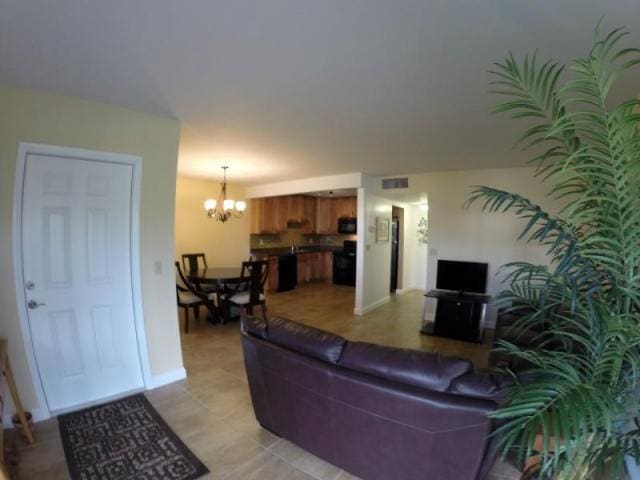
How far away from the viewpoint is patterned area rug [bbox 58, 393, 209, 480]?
1859mm

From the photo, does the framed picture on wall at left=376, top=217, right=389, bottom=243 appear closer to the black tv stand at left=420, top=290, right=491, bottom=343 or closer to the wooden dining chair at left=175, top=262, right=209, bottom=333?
the black tv stand at left=420, top=290, right=491, bottom=343

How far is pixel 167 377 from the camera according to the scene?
115 inches

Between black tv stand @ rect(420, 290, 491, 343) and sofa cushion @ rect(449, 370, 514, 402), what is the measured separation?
2.98 metres

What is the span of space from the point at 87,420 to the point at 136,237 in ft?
4.88

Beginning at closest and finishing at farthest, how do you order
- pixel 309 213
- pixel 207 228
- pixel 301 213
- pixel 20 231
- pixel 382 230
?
1. pixel 20 231
2. pixel 382 230
3. pixel 207 228
4. pixel 301 213
5. pixel 309 213

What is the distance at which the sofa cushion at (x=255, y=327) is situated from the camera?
2.09m

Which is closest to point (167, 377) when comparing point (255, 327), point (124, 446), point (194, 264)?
point (124, 446)

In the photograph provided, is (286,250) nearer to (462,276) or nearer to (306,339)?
(462,276)

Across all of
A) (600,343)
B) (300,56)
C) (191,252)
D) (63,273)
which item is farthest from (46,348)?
(191,252)

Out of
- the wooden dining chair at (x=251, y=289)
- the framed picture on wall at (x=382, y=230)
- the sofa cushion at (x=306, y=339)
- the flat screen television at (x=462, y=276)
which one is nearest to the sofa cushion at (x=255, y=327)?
the sofa cushion at (x=306, y=339)

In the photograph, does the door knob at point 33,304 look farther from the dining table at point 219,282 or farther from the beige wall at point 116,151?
the dining table at point 219,282

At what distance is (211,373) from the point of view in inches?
124

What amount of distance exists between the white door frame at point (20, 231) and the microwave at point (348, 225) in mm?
5968

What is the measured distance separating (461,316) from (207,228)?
16.7 ft
